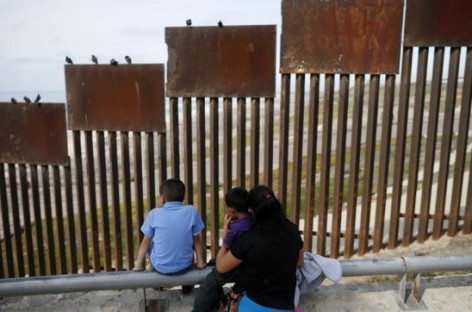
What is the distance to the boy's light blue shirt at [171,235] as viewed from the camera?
314cm

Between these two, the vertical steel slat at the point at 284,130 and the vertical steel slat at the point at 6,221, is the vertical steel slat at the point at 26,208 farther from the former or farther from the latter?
the vertical steel slat at the point at 284,130

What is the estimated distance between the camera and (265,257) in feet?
8.52

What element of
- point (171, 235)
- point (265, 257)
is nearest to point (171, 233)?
point (171, 235)

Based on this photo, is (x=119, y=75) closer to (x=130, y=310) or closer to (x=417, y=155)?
(x=130, y=310)

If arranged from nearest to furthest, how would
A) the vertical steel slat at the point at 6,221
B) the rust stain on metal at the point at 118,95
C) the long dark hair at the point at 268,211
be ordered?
the long dark hair at the point at 268,211
the rust stain on metal at the point at 118,95
the vertical steel slat at the point at 6,221

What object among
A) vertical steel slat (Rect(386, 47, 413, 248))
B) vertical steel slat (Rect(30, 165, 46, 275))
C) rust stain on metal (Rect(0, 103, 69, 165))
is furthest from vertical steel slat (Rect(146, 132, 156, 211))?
vertical steel slat (Rect(386, 47, 413, 248))

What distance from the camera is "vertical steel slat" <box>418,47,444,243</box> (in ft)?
14.6

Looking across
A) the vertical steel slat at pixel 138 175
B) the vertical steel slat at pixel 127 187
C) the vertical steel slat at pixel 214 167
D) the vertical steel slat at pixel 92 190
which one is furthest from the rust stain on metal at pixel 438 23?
the vertical steel slat at pixel 92 190

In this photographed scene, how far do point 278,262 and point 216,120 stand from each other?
7.22 feet

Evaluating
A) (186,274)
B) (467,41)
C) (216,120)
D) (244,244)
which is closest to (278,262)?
(244,244)

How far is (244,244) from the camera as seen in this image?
8.55 feet

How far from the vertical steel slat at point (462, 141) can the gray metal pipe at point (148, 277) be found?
5.72 feet

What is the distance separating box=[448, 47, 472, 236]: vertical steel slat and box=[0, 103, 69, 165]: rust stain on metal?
4.04 m

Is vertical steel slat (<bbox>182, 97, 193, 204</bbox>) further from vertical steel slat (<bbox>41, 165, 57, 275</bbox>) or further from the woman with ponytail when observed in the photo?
the woman with ponytail
